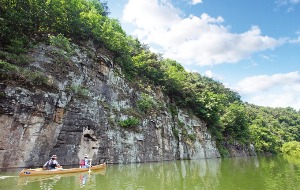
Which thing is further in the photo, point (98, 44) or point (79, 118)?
point (98, 44)

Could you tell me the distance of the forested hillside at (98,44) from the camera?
2103 centimetres

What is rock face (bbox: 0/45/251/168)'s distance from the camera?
707 inches

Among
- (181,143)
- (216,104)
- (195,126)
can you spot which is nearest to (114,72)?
(181,143)

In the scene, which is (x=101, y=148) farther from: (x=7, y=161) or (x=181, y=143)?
(x=181, y=143)

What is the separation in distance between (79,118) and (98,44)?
10671 mm

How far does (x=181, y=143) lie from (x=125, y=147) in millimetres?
11239

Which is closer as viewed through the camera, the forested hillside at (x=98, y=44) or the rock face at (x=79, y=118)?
the rock face at (x=79, y=118)

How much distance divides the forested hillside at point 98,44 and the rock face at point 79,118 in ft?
4.33

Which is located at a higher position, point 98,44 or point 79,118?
point 98,44

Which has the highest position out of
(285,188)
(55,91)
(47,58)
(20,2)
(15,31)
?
(20,2)

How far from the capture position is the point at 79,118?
21.8 m

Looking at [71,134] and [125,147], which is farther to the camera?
[125,147]

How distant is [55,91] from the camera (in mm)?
20766

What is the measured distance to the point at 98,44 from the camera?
29.2 metres
